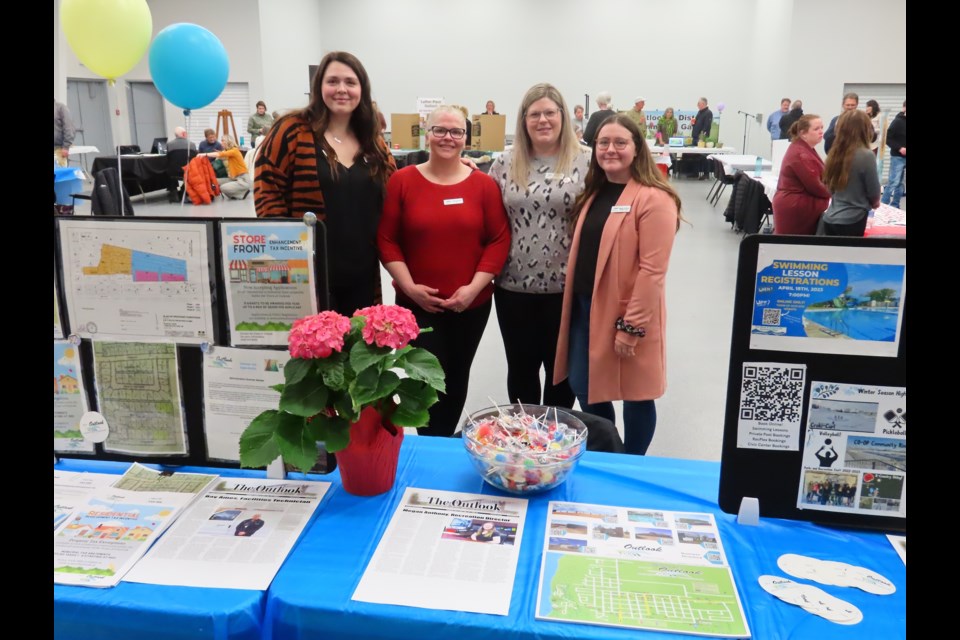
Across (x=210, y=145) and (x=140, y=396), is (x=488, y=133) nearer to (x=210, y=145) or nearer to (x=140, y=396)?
(x=210, y=145)

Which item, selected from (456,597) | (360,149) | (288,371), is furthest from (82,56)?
(456,597)

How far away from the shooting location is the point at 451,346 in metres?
2.43

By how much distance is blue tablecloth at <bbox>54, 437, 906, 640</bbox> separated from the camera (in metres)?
0.98

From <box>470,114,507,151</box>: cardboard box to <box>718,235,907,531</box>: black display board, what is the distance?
7.90 metres

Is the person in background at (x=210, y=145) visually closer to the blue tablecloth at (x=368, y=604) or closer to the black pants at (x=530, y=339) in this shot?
the black pants at (x=530, y=339)

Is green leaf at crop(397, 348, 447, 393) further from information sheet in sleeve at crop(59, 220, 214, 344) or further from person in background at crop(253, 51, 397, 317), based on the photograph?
person in background at crop(253, 51, 397, 317)

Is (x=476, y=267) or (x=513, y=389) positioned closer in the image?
(x=476, y=267)

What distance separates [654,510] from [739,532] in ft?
0.51

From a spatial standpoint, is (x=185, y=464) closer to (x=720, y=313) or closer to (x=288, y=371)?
(x=288, y=371)

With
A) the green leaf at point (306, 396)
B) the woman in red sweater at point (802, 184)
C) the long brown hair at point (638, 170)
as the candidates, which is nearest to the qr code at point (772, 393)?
the green leaf at point (306, 396)
